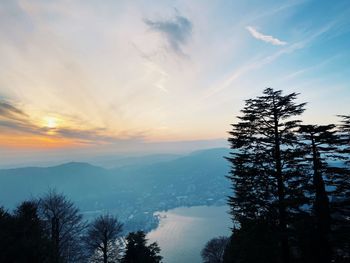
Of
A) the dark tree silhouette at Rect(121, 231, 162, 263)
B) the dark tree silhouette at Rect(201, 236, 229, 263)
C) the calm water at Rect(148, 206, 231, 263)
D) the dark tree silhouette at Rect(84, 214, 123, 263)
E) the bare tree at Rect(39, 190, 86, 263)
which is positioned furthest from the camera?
the calm water at Rect(148, 206, 231, 263)

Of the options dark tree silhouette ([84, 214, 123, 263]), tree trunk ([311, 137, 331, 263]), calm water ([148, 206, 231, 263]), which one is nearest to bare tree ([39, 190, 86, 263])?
dark tree silhouette ([84, 214, 123, 263])

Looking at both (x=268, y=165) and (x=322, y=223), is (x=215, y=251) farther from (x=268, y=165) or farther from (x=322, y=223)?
(x=268, y=165)

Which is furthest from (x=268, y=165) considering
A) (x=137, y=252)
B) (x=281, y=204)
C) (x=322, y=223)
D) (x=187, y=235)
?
(x=187, y=235)

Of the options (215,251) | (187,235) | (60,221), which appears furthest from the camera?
(187,235)

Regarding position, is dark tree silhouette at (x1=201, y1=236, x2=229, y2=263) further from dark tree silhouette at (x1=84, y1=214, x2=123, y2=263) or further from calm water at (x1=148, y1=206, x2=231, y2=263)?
calm water at (x1=148, y1=206, x2=231, y2=263)

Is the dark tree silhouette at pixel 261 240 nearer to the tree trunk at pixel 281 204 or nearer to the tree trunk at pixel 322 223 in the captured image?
the tree trunk at pixel 281 204

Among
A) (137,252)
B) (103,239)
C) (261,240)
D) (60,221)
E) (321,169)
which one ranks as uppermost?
(321,169)
